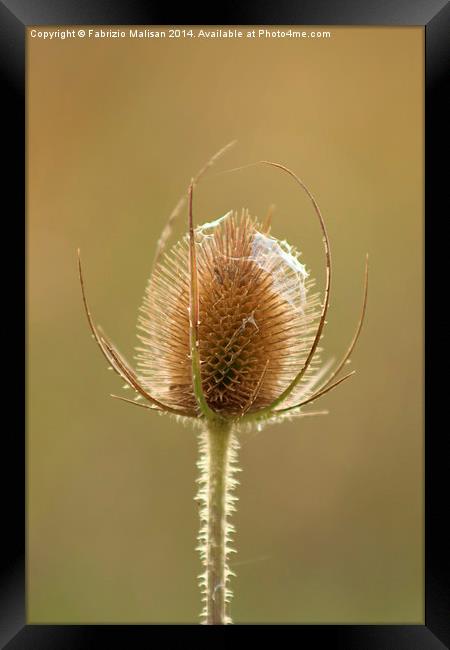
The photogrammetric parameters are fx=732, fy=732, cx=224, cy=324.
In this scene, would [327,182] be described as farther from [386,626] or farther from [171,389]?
[386,626]

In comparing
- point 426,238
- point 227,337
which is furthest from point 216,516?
point 426,238

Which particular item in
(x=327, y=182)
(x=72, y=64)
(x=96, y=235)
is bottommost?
(x=96, y=235)


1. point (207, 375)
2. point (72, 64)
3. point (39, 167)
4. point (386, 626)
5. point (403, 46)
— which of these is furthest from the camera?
point (39, 167)

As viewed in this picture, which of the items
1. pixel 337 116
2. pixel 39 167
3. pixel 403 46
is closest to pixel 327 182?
pixel 337 116

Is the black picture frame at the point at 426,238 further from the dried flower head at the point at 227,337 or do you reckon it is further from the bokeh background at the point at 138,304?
the bokeh background at the point at 138,304

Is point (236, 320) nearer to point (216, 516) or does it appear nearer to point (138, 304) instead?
point (216, 516)
